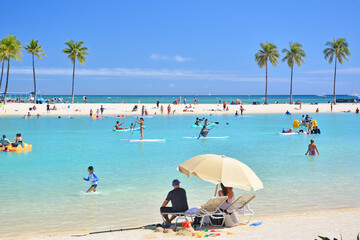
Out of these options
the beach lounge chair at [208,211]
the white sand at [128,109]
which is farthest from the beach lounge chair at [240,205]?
the white sand at [128,109]

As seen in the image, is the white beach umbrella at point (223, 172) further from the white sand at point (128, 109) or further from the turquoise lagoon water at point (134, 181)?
the white sand at point (128, 109)

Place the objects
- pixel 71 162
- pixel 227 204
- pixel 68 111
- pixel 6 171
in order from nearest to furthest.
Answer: pixel 227 204, pixel 6 171, pixel 71 162, pixel 68 111

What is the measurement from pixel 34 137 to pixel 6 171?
16.7 m

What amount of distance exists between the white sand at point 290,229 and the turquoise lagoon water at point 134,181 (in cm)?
114

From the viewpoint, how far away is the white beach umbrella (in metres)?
9.46

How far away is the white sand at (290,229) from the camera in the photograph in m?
9.09

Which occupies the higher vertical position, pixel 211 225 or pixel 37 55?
pixel 37 55

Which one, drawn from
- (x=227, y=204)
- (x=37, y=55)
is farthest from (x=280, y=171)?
(x=37, y=55)

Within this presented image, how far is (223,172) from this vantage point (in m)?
9.56

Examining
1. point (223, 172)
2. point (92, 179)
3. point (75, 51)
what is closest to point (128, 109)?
point (75, 51)

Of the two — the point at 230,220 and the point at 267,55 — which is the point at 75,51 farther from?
the point at 230,220

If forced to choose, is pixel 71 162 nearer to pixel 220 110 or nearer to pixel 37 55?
pixel 220 110

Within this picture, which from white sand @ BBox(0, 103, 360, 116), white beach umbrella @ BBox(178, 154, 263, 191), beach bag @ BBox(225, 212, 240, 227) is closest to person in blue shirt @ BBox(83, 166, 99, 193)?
white beach umbrella @ BBox(178, 154, 263, 191)

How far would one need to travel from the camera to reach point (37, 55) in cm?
8231
